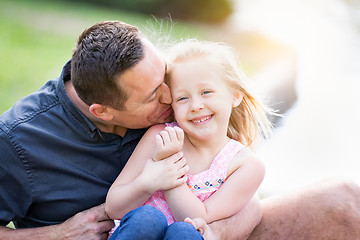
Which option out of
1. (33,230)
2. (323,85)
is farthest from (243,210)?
(323,85)

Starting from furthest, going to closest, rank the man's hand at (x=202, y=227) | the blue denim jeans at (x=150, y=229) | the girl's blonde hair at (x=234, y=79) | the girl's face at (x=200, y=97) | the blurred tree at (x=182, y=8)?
the blurred tree at (x=182, y=8), the girl's blonde hair at (x=234, y=79), the girl's face at (x=200, y=97), the man's hand at (x=202, y=227), the blue denim jeans at (x=150, y=229)

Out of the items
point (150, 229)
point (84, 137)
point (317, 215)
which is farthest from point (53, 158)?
point (317, 215)

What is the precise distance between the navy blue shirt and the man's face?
137 mm

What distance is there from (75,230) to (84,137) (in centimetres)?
44

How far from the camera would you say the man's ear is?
220cm

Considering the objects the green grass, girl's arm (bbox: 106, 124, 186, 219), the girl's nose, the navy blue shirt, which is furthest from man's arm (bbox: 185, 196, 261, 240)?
the green grass

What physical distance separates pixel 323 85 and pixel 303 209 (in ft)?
14.9

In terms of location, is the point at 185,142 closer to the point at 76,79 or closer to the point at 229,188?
the point at 229,188

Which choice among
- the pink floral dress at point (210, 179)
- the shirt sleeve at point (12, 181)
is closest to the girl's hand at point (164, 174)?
the pink floral dress at point (210, 179)

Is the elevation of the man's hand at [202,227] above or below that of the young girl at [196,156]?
below

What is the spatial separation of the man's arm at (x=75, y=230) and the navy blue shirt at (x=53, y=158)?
0.08 meters

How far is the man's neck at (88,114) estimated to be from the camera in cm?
230

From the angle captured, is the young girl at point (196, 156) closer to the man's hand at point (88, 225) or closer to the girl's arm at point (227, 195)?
the girl's arm at point (227, 195)

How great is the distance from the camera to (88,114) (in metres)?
2.31
